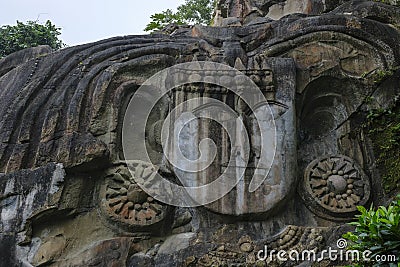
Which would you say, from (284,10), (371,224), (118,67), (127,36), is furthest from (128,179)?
(284,10)

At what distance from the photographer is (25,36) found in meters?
16.0

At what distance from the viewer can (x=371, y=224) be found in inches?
155

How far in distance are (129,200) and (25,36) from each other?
36.5 feet

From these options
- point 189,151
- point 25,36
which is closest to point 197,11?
point 25,36

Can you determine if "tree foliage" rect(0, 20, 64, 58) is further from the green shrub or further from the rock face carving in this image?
the green shrub

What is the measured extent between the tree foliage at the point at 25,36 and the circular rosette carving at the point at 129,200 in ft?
33.9

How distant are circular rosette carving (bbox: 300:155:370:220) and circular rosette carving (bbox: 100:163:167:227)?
1911mm

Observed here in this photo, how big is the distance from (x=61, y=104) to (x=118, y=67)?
39.0 inches

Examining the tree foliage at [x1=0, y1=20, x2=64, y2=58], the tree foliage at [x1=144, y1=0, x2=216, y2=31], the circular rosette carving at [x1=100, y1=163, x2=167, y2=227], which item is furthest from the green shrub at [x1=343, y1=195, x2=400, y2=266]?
the tree foliage at [x1=144, y1=0, x2=216, y2=31]

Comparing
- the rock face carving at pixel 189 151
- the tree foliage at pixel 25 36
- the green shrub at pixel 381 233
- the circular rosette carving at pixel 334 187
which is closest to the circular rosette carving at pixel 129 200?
the rock face carving at pixel 189 151

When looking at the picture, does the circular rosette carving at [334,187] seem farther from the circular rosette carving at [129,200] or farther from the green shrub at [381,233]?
Result: the green shrub at [381,233]

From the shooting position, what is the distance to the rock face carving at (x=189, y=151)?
20.7 ft

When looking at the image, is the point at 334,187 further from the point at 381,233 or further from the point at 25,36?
the point at 25,36

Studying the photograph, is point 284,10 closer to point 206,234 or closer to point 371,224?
point 206,234
